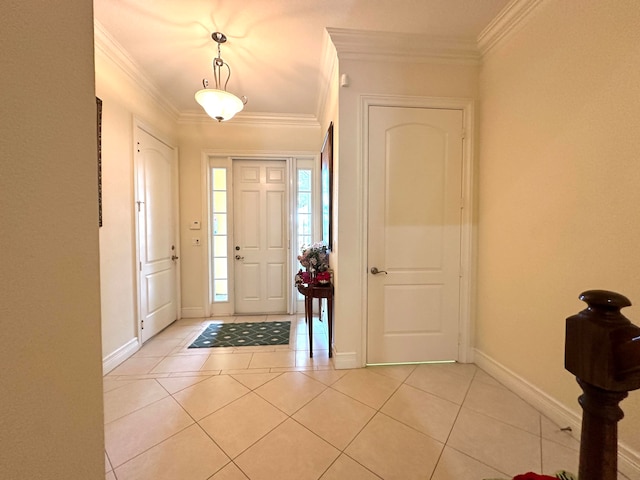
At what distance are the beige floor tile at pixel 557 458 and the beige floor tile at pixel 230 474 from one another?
1.50 meters

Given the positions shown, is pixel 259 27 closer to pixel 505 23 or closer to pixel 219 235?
pixel 505 23

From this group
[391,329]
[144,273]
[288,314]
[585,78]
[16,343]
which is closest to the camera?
[16,343]

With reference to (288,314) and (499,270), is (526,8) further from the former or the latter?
(288,314)

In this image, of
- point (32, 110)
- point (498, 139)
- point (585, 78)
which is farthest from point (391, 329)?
point (32, 110)

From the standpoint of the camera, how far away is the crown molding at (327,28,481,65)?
82.9 inches

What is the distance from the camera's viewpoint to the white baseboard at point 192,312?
3588 millimetres

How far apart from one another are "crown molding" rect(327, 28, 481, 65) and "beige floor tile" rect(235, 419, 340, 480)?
2790 mm

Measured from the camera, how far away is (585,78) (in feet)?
4.75

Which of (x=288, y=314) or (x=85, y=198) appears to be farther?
(x=288, y=314)

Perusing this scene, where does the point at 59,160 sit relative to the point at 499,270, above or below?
above

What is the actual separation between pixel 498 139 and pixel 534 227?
0.79 metres

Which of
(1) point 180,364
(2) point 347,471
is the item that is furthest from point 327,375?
(1) point 180,364

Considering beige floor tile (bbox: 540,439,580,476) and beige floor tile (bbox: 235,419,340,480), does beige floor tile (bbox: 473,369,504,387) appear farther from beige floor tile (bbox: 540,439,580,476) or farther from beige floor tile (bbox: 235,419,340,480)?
beige floor tile (bbox: 235,419,340,480)

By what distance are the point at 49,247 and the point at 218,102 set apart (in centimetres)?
199
